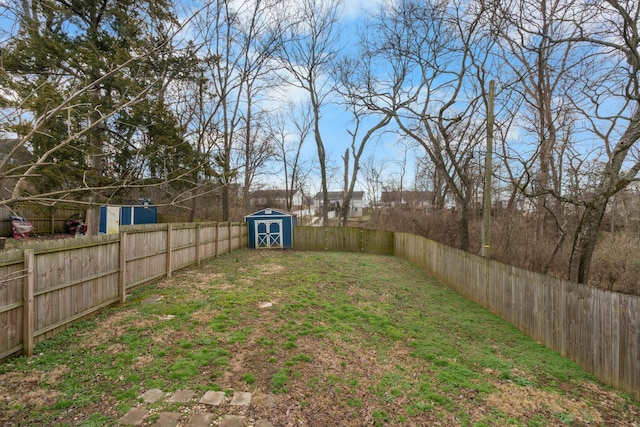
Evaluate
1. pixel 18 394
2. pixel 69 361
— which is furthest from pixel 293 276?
pixel 18 394

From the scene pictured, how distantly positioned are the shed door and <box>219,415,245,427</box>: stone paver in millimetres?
12546

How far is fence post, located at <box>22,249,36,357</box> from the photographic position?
3.51 m

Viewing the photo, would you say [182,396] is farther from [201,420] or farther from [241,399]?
[241,399]

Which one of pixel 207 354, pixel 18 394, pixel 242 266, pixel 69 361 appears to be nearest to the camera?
pixel 18 394

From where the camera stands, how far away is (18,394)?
2838 millimetres

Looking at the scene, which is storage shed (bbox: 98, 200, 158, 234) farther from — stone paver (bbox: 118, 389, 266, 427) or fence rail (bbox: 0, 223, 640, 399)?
stone paver (bbox: 118, 389, 266, 427)

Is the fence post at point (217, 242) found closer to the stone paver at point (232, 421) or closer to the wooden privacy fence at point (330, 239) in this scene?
the wooden privacy fence at point (330, 239)

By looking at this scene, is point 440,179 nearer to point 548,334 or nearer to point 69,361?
point 548,334

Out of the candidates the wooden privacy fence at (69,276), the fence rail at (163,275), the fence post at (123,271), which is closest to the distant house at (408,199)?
the fence rail at (163,275)

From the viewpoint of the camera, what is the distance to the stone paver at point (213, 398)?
283 cm

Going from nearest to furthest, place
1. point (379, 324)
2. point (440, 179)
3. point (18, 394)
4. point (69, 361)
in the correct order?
point (18, 394) < point (69, 361) < point (379, 324) < point (440, 179)

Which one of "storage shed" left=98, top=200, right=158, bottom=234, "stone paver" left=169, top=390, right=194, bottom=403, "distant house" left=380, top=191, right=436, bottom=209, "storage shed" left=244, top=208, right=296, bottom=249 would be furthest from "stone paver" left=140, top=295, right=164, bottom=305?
"distant house" left=380, top=191, right=436, bottom=209

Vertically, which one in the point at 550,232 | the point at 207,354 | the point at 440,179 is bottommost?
the point at 207,354

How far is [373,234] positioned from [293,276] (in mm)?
7876
